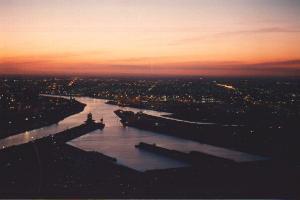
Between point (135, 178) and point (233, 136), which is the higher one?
point (135, 178)

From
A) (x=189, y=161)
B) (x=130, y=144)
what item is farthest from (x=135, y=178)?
(x=130, y=144)

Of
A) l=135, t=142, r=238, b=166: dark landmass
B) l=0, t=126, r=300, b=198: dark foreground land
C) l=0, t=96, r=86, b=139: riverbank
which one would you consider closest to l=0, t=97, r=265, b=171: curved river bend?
l=135, t=142, r=238, b=166: dark landmass

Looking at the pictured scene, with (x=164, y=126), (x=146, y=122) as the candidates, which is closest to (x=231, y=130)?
(x=164, y=126)

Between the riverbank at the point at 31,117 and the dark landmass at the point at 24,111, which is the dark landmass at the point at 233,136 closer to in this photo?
the riverbank at the point at 31,117

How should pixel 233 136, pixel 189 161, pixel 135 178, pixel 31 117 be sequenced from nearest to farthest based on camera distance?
pixel 135 178 → pixel 189 161 → pixel 233 136 → pixel 31 117

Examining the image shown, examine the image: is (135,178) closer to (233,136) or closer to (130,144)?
(130,144)

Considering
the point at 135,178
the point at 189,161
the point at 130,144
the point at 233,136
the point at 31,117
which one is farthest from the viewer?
the point at 31,117

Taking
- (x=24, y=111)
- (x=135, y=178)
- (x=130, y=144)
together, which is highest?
(x=135, y=178)

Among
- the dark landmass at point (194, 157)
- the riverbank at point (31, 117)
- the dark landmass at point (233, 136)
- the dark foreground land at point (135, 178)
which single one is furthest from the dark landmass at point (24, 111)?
the dark foreground land at point (135, 178)
